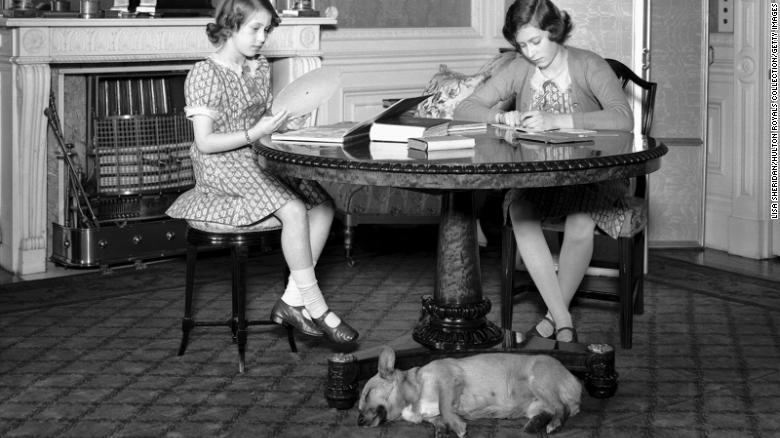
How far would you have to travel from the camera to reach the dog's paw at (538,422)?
291 centimetres

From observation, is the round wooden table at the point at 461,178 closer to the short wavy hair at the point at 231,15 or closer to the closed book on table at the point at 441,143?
→ the closed book on table at the point at 441,143

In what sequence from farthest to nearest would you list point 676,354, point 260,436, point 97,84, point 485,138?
point 97,84 < point 676,354 < point 485,138 < point 260,436

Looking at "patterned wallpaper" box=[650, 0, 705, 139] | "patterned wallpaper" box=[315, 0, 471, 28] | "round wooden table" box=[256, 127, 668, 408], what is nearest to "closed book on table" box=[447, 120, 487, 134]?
"round wooden table" box=[256, 127, 668, 408]

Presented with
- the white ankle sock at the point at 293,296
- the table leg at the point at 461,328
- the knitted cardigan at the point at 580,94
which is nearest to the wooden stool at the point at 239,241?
the white ankle sock at the point at 293,296

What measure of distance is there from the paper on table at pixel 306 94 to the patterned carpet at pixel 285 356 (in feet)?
2.56

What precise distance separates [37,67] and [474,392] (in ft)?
8.45

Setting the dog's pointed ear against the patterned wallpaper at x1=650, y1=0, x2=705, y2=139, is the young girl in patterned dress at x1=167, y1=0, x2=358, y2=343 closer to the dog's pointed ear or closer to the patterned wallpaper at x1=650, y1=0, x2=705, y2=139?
the dog's pointed ear

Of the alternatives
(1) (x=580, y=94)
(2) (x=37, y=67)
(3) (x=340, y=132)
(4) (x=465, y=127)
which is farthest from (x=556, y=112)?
(2) (x=37, y=67)

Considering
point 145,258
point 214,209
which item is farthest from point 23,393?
point 145,258

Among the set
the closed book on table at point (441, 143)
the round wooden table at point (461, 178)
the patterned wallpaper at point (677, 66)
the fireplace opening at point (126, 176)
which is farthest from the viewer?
the patterned wallpaper at point (677, 66)

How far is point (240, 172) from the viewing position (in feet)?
11.3

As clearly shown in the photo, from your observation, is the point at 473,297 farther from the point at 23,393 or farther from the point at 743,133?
the point at 743,133

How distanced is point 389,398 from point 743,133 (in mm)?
2793

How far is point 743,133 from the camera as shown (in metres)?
5.11
